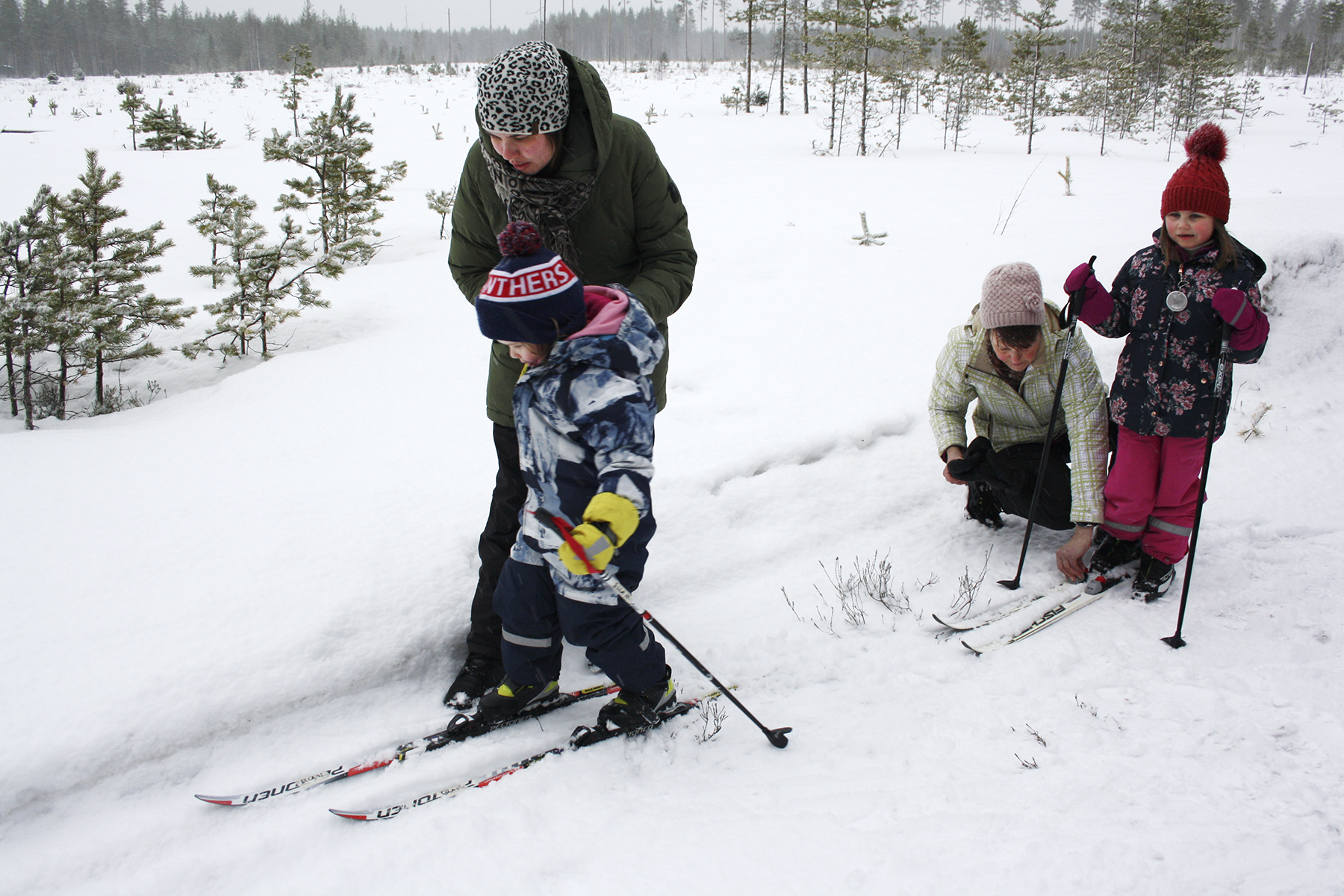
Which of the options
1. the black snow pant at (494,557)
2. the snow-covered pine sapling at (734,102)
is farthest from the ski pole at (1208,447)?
the snow-covered pine sapling at (734,102)

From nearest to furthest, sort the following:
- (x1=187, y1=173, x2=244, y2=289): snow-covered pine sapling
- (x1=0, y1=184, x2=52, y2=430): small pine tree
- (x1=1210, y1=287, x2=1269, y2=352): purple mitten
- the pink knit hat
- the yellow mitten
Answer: the yellow mitten < (x1=1210, y1=287, x2=1269, y2=352): purple mitten < the pink knit hat < (x1=0, y1=184, x2=52, y2=430): small pine tree < (x1=187, y1=173, x2=244, y2=289): snow-covered pine sapling

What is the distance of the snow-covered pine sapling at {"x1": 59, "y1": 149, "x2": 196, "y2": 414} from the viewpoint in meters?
5.47

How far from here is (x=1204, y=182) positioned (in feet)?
8.95

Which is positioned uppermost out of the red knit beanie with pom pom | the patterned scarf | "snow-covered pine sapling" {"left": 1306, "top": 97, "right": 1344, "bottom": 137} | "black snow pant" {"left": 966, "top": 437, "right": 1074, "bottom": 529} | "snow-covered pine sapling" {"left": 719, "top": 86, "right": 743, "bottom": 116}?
"snow-covered pine sapling" {"left": 719, "top": 86, "right": 743, "bottom": 116}

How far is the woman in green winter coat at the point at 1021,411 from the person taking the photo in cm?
298

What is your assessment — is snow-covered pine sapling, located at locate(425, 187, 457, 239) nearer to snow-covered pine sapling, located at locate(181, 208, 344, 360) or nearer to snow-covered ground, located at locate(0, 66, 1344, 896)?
snow-covered pine sapling, located at locate(181, 208, 344, 360)

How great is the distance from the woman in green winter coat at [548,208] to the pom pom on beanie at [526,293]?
0.26 metres

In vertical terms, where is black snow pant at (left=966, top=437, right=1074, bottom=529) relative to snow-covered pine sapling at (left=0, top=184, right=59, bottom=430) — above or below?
below

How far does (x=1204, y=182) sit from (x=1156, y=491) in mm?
1343

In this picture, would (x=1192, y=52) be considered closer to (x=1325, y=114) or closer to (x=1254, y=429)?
(x=1325, y=114)

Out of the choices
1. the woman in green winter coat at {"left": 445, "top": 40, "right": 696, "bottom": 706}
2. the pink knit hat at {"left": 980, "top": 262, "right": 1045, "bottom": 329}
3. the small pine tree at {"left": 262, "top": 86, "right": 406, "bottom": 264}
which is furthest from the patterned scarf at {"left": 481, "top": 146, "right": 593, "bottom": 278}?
the small pine tree at {"left": 262, "top": 86, "right": 406, "bottom": 264}

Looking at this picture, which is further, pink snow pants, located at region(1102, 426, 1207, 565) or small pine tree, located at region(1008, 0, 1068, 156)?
small pine tree, located at region(1008, 0, 1068, 156)

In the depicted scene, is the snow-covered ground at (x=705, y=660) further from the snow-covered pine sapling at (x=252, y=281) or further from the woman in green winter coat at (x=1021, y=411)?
the snow-covered pine sapling at (x=252, y=281)

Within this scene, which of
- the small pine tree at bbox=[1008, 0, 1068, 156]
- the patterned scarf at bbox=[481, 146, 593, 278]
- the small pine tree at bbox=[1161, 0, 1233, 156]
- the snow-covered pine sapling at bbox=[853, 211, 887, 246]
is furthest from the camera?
the small pine tree at bbox=[1161, 0, 1233, 156]
